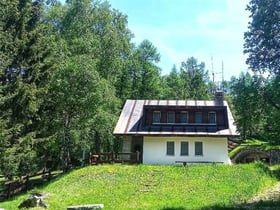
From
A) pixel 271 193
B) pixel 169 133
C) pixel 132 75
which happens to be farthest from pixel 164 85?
pixel 271 193

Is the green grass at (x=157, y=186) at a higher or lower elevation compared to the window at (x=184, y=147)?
lower

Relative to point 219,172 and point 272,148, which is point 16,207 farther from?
point 272,148

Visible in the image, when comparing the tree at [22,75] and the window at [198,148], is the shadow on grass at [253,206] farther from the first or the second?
the window at [198,148]

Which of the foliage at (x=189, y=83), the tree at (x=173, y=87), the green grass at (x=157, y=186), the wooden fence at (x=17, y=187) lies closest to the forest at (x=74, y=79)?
the wooden fence at (x=17, y=187)

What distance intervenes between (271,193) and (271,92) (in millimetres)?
6081

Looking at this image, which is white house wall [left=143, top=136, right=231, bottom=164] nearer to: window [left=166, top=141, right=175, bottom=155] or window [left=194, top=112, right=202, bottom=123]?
window [left=166, top=141, right=175, bottom=155]

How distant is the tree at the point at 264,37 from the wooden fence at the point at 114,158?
1373 cm

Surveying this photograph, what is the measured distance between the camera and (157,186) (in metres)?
23.7

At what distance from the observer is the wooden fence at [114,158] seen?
31031 mm

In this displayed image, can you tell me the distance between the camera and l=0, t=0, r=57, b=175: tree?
85.3 feet

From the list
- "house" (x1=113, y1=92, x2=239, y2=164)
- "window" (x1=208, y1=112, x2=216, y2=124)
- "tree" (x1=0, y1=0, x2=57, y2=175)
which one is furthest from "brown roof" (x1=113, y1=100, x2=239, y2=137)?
"tree" (x1=0, y1=0, x2=57, y2=175)

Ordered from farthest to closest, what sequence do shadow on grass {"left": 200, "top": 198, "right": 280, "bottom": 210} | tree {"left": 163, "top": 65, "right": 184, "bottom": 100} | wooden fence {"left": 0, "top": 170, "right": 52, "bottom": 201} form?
1. tree {"left": 163, "top": 65, "right": 184, "bottom": 100}
2. wooden fence {"left": 0, "top": 170, "right": 52, "bottom": 201}
3. shadow on grass {"left": 200, "top": 198, "right": 280, "bottom": 210}

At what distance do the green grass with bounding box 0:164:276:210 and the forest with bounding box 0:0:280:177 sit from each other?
10.00 feet

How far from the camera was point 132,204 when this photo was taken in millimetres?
19719
